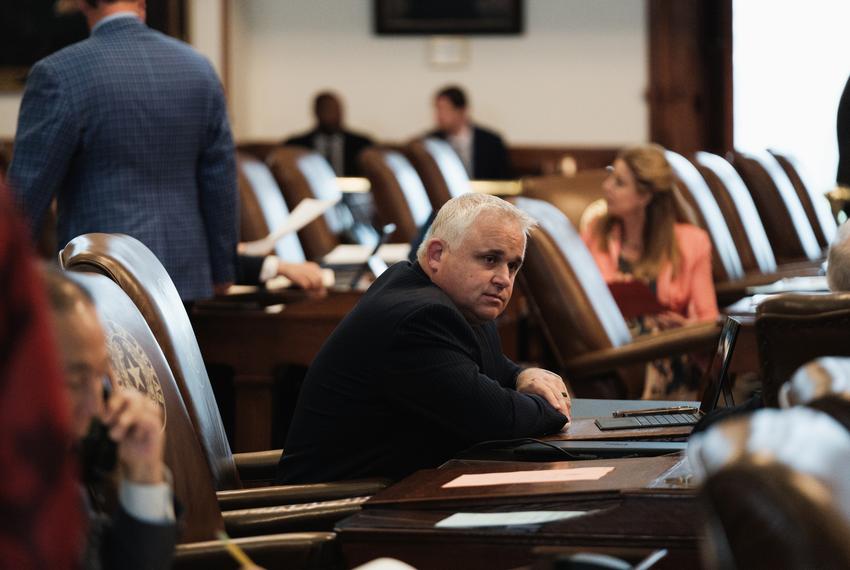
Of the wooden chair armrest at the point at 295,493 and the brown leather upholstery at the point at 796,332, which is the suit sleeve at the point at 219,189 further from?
the brown leather upholstery at the point at 796,332

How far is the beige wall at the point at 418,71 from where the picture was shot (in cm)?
1096

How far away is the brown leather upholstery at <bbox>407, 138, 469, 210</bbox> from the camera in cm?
762

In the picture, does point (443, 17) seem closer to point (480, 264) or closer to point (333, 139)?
point (333, 139)

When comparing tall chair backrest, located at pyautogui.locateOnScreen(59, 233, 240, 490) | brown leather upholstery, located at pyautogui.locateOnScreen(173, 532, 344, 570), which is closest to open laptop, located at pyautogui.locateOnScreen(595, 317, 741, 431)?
tall chair backrest, located at pyautogui.locateOnScreen(59, 233, 240, 490)

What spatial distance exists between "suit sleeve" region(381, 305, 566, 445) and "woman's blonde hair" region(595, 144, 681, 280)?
2393 millimetres

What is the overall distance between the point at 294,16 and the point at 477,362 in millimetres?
8799

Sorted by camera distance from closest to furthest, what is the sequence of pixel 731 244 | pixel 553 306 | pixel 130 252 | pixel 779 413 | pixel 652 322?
pixel 779 413
pixel 130 252
pixel 553 306
pixel 652 322
pixel 731 244

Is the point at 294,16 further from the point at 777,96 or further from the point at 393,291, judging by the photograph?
the point at 393,291

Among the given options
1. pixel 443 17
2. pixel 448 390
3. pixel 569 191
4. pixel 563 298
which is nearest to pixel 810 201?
pixel 569 191

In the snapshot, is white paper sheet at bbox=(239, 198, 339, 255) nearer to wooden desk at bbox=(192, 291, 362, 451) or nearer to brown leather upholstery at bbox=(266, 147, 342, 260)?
wooden desk at bbox=(192, 291, 362, 451)

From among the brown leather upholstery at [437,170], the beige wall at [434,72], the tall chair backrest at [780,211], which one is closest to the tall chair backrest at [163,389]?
the brown leather upholstery at [437,170]

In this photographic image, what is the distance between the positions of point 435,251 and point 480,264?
0.31 ft

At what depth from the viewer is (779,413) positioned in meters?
1.23

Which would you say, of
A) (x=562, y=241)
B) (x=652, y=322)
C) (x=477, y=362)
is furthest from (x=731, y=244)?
(x=477, y=362)
